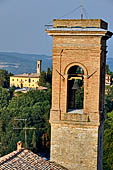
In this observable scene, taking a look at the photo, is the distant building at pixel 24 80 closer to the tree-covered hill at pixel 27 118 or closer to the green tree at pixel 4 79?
the green tree at pixel 4 79

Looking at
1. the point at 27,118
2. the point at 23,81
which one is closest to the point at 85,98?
the point at 27,118

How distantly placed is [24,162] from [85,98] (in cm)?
266

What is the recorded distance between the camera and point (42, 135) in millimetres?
47531

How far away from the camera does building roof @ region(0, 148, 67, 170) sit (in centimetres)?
1523

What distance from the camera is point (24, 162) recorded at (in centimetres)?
1566

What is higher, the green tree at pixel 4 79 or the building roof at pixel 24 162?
the green tree at pixel 4 79

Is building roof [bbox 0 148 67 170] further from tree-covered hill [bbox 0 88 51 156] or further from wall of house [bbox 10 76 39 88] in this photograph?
wall of house [bbox 10 76 39 88]

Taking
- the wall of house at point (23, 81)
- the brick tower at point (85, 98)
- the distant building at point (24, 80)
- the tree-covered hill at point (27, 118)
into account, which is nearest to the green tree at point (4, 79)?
the wall of house at point (23, 81)

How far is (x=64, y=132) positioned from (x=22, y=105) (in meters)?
45.4

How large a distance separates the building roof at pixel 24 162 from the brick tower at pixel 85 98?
2.29 feet

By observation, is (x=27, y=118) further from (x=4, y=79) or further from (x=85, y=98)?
(x=85, y=98)

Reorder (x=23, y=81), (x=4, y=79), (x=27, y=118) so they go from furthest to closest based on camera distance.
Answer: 1. (x=23, y=81)
2. (x=4, y=79)
3. (x=27, y=118)

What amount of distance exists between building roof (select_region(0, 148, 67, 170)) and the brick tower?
697mm

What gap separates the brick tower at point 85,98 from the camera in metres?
16.2
